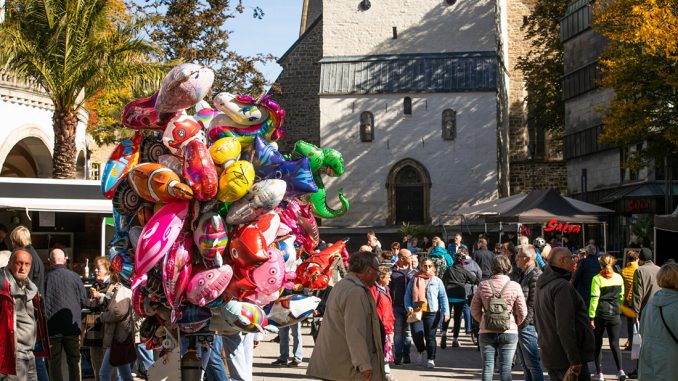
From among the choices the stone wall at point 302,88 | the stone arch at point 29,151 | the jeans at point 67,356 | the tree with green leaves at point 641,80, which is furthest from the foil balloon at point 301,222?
the stone wall at point 302,88

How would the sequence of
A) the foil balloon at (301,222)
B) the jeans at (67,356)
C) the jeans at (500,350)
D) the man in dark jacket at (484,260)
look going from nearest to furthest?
the foil balloon at (301,222) → the jeans at (500,350) → the jeans at (67,356) → the man in dark jacket at (484,260)

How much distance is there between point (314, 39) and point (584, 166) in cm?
1645

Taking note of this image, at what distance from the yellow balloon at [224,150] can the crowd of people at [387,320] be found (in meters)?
1.31

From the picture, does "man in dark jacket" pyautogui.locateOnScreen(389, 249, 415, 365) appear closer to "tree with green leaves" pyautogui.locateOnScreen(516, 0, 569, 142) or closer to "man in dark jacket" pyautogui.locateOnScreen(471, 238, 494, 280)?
→ "man in dark jacket" pyautogui.locateOnScreen(471, 238, 494, 280)

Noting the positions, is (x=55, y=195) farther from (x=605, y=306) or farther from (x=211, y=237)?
(x=211, y=237)

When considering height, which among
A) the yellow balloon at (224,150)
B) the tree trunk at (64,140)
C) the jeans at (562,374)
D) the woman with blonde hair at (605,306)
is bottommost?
the jeans at (562,374)

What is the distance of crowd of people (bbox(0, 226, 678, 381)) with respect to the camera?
842 cm

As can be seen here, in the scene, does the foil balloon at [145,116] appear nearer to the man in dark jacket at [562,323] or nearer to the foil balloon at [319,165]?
the foil balloon at [319,165]

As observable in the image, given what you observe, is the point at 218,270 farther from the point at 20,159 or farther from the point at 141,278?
the point at 20,159

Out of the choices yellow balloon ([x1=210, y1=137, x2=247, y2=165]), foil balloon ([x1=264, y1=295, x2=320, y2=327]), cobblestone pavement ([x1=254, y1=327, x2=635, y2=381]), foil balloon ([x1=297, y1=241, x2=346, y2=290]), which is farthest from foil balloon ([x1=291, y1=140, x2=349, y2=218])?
cobblestone pavement ([x1=254, y1=327, x2=635, y2=381])

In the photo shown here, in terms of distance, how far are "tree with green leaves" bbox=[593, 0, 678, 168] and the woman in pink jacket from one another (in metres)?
17.2

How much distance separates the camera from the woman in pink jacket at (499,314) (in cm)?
1139

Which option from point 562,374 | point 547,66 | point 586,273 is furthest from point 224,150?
point 547,66

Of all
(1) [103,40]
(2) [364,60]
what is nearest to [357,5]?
(2) [364,60]
